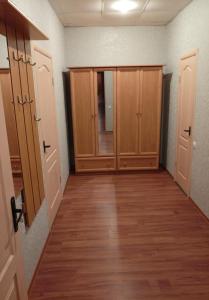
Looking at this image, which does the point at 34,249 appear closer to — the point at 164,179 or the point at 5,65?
the point at 5,65

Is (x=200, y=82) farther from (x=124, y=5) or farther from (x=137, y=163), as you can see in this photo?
(x=137, y=163)

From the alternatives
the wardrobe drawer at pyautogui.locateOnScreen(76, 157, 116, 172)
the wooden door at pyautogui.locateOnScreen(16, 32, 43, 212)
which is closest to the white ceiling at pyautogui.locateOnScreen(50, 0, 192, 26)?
the wooden door at pyautogui.locateOnScreen(16, 32, 43, 212)

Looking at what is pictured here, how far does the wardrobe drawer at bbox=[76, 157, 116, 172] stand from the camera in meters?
4.53

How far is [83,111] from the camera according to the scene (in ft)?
14.1

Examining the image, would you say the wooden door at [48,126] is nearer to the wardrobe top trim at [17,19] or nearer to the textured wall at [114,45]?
the wardrobe top trim at [17,19]

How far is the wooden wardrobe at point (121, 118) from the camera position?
417cm

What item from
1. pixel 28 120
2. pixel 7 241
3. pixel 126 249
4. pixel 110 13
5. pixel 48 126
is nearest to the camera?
pixel 7 241

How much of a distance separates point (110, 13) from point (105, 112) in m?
1.60

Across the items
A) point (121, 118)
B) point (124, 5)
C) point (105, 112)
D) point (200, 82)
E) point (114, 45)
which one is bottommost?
point (121, 118)

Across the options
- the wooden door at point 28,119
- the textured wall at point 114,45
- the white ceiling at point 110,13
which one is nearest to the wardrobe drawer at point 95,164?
the textured wall at point 114,45

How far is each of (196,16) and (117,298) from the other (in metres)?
3.32

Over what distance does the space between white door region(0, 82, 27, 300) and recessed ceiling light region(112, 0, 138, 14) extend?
2.93 m

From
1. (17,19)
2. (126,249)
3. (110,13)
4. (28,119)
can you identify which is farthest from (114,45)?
(126,249)

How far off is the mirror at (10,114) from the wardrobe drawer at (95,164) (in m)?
2.77
